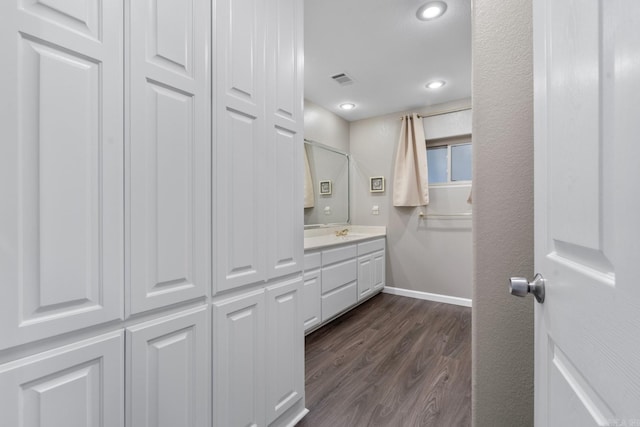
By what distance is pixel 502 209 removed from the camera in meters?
0.94

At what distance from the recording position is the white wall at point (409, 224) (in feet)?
10.9

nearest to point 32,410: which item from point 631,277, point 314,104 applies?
point 631,277

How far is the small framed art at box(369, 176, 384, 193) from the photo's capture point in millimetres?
3852

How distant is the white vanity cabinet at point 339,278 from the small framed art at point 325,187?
0.81m

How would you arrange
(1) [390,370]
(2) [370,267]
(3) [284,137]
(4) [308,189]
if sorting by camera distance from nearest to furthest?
1. (3) [284,137]
2. (1) [390,370]
3. (4) [308,189]
4. (2) [370,267]

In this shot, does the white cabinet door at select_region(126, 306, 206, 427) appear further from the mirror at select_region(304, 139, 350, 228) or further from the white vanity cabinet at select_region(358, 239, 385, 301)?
the white vanity cabinet at select_region(358, 239, 385, 301)

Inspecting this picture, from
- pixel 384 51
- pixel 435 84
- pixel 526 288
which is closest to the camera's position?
pixel 526 288

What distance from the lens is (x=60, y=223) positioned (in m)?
0.72

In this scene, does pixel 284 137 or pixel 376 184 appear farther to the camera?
pixel 376 184

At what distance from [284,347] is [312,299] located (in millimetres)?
1044

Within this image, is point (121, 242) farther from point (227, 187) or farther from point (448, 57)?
point (448, 57)

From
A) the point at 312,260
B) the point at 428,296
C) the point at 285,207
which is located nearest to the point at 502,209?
A: the point at 285,207

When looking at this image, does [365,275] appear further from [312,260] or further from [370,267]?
[312,260]

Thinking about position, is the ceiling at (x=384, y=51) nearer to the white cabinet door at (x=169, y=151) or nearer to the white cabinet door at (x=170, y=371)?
the white cabinet door at (x=169, y=151)
